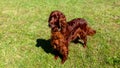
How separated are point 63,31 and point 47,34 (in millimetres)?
2028

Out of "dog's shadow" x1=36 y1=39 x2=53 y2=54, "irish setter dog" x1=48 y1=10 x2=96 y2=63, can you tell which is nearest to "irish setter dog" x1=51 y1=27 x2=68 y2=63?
"irish setter dog" x1=48 y1=10 x2=96 y2=63

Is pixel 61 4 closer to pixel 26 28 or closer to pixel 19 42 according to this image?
pixel 26 28

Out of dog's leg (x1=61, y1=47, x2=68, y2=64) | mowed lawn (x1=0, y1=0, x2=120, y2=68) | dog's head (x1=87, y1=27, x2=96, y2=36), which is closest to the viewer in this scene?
dog's leg (x1=61, y1=47, x2=68, y2=64)

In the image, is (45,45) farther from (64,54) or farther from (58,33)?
(58,33)

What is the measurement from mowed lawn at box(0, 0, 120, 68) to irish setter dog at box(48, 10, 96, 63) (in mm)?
436

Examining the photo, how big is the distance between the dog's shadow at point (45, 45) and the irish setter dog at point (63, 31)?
513 millimetres

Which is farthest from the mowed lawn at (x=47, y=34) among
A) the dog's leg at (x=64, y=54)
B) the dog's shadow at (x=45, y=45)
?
the dog's leg at (x=64, y=54)

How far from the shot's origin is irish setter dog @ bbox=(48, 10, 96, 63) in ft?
19.4

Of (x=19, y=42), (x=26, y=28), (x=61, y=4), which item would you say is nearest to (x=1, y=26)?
(x=26, y=28)

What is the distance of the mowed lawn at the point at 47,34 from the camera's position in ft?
22.4

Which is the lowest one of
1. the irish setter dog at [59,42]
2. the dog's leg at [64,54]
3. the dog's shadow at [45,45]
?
the dog's shadow at [45,45]

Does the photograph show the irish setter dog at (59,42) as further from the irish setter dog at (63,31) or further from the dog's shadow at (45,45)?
the dog's shadow at (45,45)

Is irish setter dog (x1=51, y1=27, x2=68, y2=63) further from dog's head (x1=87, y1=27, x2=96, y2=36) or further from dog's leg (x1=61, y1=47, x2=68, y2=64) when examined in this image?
dog's head (x1=87, y1=27, x2=96, y2=36)

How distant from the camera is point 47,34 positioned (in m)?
8.19
